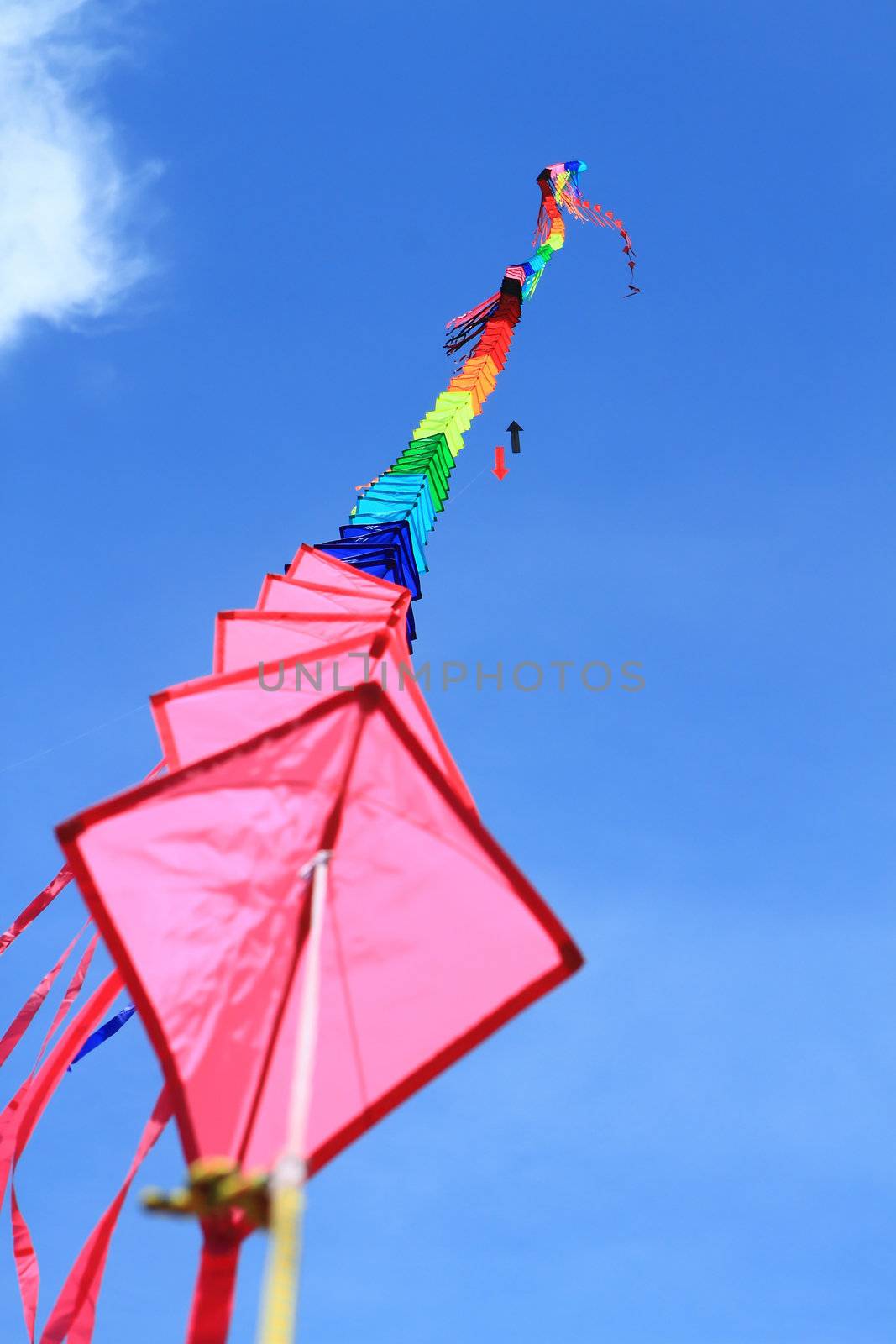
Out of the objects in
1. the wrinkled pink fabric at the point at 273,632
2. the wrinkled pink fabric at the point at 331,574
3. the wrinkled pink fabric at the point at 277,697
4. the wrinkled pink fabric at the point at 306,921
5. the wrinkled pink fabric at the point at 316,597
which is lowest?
the wrinkled pink fabric at the point at 306,921

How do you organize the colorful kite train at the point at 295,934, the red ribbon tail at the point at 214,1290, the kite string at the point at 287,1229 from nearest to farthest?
the kite string at the point at 287,1229, the red ribbon tail at the point at 214,1290, the colorful kite train at the point at 295,934

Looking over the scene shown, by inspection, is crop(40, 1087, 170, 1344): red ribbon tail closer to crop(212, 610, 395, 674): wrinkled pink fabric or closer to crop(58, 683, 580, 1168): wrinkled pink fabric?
crop(58, 683, 580, 1168): wrinkled pink fabric

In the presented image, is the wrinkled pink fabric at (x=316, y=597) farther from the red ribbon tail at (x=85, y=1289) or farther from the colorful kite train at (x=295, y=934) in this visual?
the red ribbon tail at (x=85, y=1289)

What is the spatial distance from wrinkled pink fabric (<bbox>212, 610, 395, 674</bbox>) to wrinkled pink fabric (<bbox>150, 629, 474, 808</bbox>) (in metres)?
1.54

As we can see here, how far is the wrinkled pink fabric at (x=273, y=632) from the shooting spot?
39.4 ft

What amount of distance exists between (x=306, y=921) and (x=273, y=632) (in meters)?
5.34

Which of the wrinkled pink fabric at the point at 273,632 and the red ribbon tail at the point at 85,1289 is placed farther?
the wrinkled pink fabric at the point at 273,632

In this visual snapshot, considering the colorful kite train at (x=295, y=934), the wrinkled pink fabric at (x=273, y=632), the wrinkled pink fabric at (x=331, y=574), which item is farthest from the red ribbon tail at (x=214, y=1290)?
the wrinkled pink fabric at (x=331, y=574)

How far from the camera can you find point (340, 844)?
770cm

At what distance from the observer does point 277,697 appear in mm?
10156

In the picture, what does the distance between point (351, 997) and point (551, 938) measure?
3.94 ft

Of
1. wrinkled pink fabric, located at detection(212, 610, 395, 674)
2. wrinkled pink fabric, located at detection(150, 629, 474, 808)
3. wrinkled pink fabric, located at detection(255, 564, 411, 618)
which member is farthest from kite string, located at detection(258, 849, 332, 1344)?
wrinkled pink fabric, located at detection(255, 564, 411, 618)

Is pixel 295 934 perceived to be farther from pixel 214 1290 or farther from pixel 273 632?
pixel 273 632

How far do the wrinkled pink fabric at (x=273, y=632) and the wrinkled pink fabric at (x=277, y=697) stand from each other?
154 centimetres
